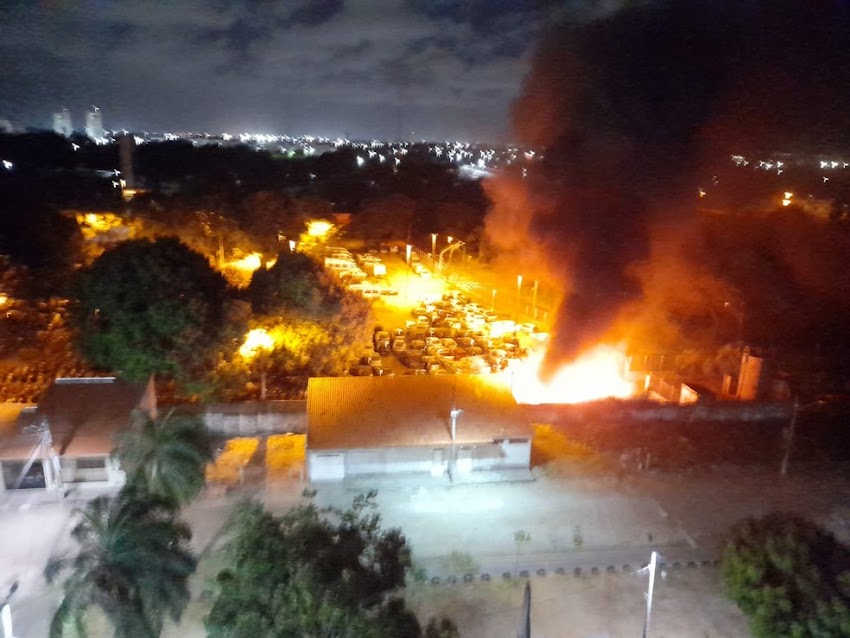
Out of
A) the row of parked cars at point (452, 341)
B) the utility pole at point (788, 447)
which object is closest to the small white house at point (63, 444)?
the row of parked cars at point (452, 341)

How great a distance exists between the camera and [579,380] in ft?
71.5

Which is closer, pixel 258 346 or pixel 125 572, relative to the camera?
pixel 125 572

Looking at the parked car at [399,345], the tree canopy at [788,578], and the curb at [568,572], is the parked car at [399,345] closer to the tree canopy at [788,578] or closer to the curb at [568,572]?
the curb at [568,572]

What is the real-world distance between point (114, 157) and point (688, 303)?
63.6m

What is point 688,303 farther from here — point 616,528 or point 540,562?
point 540,562

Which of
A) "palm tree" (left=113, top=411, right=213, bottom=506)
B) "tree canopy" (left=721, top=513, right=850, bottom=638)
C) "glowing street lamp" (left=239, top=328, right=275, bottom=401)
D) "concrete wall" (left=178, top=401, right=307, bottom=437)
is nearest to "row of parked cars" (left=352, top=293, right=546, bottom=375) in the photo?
"glowing street lamp" (left=239, top=328, right=275, bottom=401)

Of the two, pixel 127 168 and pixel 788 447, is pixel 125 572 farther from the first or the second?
pixel 127 168

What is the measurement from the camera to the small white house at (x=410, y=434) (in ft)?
46.5

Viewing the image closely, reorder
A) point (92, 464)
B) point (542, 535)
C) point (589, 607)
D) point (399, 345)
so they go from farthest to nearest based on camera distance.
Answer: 1. point (399, 345)
2. point (92, 464)
3. point (542, 535)
4. point (589, 607)

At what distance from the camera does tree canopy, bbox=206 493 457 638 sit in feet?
22.6

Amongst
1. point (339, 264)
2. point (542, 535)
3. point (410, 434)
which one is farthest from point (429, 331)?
point (542, 535)

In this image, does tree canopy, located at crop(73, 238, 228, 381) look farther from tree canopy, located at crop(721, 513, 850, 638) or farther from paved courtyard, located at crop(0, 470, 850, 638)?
tree canopy, located at crop(721, 513, 850, 638)

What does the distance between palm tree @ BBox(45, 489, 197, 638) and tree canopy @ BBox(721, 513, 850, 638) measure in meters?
7.91

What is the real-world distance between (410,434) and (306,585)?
294 inches
